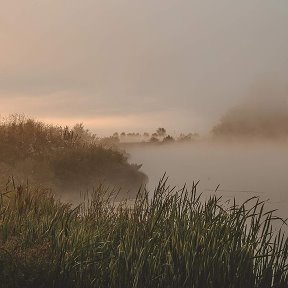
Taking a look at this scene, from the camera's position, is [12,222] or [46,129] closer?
[12,222]

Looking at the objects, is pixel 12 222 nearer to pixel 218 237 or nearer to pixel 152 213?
pixel 152 213

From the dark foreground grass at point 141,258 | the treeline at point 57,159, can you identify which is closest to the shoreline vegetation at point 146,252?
the dark foreground grass at point 141,258

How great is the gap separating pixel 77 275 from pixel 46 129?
1820 centimetres

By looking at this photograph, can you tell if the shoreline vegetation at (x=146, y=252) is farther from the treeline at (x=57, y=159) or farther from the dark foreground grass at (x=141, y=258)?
the treeline at (x=57, y=159)

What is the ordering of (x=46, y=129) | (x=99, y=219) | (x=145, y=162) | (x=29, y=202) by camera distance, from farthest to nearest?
(x=145, y=162) < (x=46, y=129) < (x=29, y=202) < (x=99, y=219)

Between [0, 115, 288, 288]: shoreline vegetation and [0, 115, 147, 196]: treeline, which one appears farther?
[0, 115, 147, 196]: treeline

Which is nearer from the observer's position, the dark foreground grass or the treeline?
the dark foreground grass

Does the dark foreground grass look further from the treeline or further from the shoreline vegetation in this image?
the treeline

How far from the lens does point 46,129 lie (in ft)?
78.2

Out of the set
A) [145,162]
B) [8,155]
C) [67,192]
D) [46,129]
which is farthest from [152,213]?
[145,162]

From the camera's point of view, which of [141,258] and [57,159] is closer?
[141,258]

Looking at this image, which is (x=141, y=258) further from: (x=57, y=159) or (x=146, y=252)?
(x=57, y=159)

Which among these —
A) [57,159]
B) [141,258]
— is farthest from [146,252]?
[57,159]

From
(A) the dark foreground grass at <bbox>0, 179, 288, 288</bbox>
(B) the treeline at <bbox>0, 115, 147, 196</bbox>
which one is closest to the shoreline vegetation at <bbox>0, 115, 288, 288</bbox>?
(A) the dark foreground grass at <bbox>0, 179, 288, 288</bbox>
